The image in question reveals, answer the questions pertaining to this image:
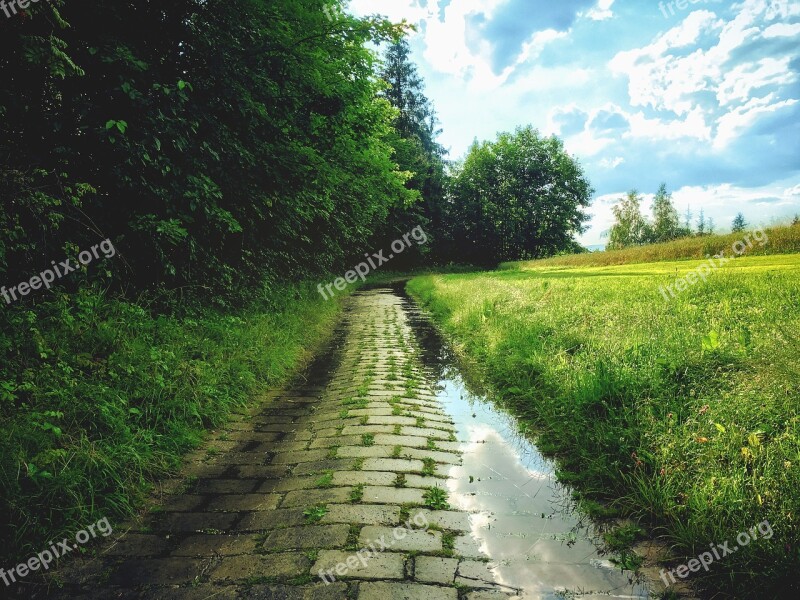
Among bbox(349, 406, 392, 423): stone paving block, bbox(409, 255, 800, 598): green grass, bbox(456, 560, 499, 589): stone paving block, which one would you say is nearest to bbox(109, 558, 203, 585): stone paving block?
bbox(456, 560, 499, 589): stone paving block

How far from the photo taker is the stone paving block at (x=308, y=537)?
2.57 metres

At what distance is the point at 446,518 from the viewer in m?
2.89

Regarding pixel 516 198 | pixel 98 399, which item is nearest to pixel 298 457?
pixel 98 399

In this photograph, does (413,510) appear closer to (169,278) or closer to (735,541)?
(735,541)

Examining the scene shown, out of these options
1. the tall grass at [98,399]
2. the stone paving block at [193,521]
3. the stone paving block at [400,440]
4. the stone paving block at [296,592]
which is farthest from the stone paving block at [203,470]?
the stone paving block at [296,592]

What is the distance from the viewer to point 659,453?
3078 mm

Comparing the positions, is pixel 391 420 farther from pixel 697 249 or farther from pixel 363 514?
pixel 697 249

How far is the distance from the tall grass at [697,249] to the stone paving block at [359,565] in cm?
1567

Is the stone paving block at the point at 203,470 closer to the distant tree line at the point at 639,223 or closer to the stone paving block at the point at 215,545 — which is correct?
the stone paving block at the point at 215,545

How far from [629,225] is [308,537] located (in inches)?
3365

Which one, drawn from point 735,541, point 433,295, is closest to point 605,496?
point 735,541

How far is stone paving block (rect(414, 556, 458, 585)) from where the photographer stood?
7.53 feet

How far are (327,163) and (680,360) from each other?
6.78 m

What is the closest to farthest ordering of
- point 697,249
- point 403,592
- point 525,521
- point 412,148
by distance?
point 403,592, point 525,521, point 697,249, point 412,148
